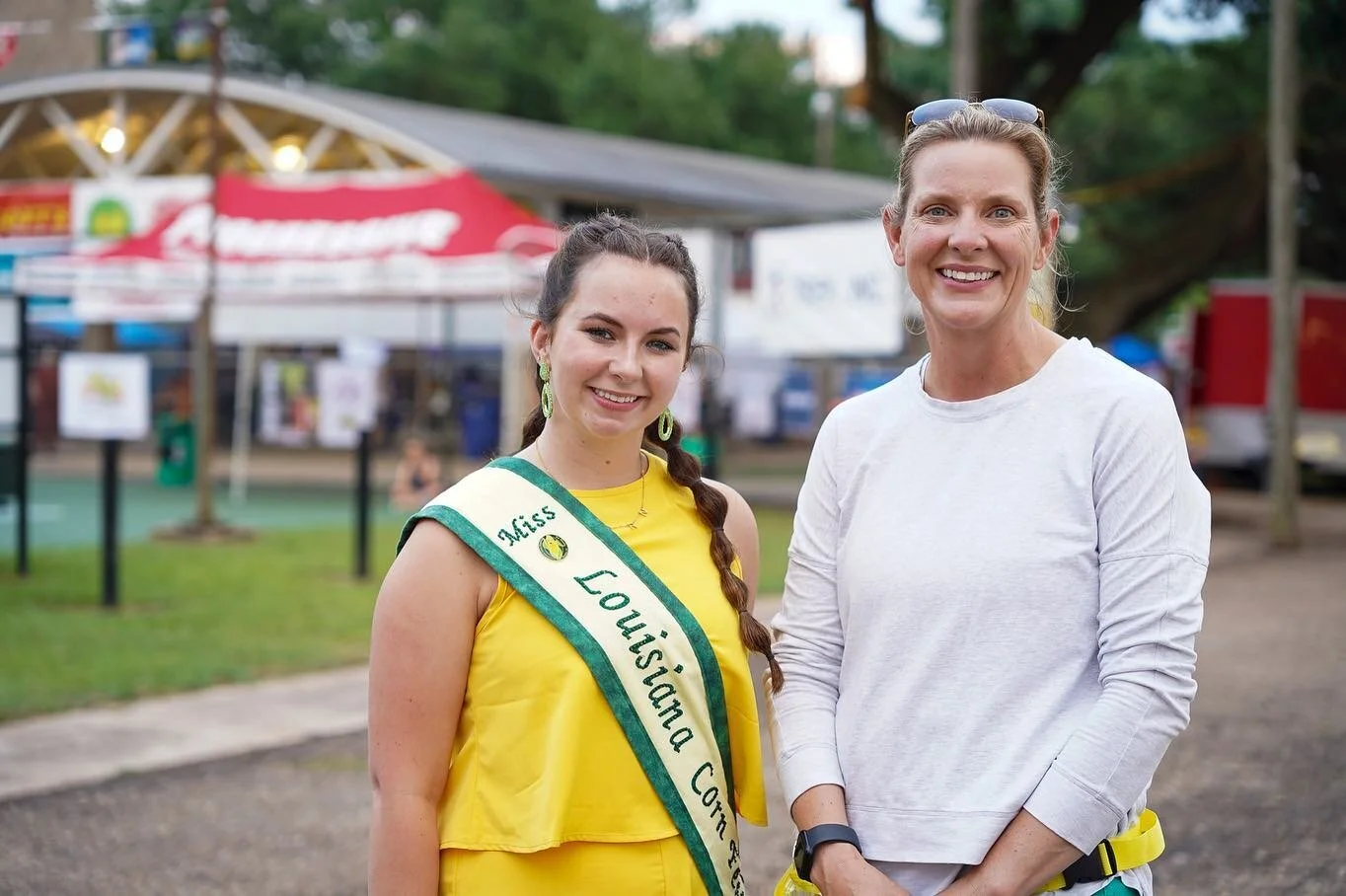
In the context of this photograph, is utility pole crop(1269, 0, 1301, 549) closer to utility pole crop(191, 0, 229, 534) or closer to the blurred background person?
the blurred background person

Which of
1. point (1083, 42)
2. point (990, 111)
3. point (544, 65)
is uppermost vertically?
point (544, 65)

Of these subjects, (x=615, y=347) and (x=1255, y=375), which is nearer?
(x=615, y=347)

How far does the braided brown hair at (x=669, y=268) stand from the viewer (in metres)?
2.47

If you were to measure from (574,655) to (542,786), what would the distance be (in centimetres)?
20

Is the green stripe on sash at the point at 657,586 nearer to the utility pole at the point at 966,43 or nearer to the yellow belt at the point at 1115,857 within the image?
the yellow belt at the point at 1115,857

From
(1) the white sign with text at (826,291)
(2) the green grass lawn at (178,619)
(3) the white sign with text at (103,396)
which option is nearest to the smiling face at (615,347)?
(2) the green grass lawn at (178,619)

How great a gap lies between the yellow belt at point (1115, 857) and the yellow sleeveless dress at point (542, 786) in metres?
0.29

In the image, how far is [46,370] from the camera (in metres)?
27.8

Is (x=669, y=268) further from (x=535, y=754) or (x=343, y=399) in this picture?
(x=343, y=399)

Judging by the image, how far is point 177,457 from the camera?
20.4 meters

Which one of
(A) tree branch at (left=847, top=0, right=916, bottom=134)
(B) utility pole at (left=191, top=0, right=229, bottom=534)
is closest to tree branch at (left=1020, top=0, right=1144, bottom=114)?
(A) tree branch at (left=847, top=0, right=916, bottom=134)

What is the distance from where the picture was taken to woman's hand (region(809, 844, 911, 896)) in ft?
7.37

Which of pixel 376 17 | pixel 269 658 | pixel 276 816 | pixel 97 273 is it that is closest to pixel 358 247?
pixel 97 273

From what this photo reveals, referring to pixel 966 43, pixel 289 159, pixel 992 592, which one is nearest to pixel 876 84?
pixel 966 43
